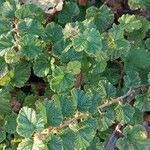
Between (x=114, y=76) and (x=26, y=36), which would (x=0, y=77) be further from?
(x=114, y=76)

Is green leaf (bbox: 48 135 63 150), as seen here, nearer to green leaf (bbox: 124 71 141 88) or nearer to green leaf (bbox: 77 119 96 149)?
green leaf (bbox: 77 119 96 149)

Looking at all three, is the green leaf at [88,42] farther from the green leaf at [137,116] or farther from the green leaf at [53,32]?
the green leaf at [137,116]

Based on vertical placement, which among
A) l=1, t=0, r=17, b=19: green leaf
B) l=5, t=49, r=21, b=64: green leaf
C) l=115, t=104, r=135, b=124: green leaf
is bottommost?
l=115, t=104, r=135, b=124: green leaf

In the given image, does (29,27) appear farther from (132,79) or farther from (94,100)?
(132,79)

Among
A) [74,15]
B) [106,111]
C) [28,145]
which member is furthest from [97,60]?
[28,145]

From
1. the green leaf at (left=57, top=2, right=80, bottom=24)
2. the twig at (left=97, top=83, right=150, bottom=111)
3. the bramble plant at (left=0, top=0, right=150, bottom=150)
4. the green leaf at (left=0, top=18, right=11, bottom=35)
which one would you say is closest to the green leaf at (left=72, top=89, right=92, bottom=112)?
the bramble plant at (left=0, top=0, right=150, bottom=150)
